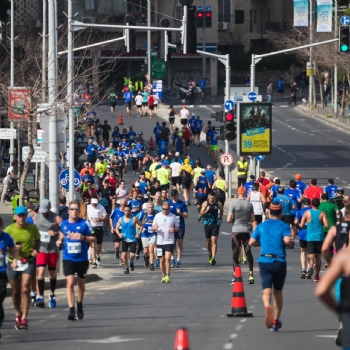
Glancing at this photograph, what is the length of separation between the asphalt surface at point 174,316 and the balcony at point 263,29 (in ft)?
226

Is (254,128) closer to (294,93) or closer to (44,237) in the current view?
(44,237)

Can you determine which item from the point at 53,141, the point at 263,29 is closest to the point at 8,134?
the point at 53,141

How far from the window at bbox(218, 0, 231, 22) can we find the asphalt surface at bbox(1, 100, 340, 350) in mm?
67806

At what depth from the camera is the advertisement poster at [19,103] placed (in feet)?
89.4

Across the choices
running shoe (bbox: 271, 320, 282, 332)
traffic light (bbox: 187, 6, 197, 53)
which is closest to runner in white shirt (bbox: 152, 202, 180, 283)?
traffic light (bbox: 187, 6, 197, 53)

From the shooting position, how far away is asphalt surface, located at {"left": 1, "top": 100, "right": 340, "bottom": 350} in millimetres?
13523

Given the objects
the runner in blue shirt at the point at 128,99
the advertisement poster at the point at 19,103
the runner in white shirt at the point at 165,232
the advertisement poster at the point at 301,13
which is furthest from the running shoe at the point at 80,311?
the runner in blue shirt at the point at 128,99

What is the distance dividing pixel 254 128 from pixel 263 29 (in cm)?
5548

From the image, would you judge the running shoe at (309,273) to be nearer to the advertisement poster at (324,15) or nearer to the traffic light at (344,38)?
the traffic light at (344,38)

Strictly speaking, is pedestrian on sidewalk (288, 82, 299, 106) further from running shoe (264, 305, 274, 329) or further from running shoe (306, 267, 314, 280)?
running shoe (264, 305, 274, 329)

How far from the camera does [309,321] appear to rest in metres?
15.3

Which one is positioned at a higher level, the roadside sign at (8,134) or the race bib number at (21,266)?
the roadside sign at (8,134)

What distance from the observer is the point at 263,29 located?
9444 centimetres

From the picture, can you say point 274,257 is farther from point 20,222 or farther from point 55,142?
point 55,142
